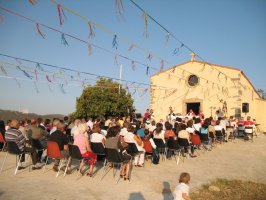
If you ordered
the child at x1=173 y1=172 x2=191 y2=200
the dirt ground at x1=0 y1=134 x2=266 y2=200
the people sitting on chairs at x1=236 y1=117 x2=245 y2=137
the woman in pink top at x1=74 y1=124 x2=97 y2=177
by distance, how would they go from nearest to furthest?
the child at x1=173 y1=172 x2=191 y2=200 → the dirt ground at x1=0 y1=134 x2=266 y2=200 → the woman in pink top at x1=74 y1=124 x2=97 y2=177 → the people sitting on chairs at x1=236 y1=117 x2=245 y2=137

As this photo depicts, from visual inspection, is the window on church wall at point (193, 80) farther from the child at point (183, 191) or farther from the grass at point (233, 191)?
the child at point (183, 191)

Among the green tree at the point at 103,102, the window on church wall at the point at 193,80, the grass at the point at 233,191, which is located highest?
the window on church wall at the point at 193,80

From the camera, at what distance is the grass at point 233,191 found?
5.18 metres

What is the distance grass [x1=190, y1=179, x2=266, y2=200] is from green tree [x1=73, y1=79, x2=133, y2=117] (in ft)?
76.4

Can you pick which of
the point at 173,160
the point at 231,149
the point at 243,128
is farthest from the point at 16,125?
the point at 243,128

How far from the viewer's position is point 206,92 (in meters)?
22.1

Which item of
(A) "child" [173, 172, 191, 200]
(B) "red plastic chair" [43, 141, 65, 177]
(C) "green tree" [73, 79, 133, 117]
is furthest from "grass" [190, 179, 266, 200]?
(C) "green tree" [73, 79, 133, 117]

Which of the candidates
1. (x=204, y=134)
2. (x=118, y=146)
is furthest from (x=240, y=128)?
(x=118, y=146)

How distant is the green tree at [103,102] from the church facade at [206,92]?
6194mm

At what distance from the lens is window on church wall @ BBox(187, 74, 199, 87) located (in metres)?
22.7

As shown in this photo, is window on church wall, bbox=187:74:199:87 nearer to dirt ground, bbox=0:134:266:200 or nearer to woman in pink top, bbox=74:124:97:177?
dirt ground, bbox=0:134:266:200

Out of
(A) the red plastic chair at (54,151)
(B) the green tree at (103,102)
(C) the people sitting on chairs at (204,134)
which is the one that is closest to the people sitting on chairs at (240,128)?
(C) the people sitting on chairs at (204,134)

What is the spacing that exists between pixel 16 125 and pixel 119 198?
11.6ft

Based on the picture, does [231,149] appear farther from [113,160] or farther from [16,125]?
[16,125]
